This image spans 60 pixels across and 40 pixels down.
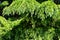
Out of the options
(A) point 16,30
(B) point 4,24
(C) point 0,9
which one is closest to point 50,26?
(A) point 16,30

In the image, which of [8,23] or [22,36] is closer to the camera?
[22,36]

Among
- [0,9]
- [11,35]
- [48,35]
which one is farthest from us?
[0,9]

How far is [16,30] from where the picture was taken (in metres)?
1.76

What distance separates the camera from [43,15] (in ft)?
4.85

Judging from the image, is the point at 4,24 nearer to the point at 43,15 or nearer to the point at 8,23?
the point at 8,23

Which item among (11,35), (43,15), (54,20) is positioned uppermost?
(43,15)

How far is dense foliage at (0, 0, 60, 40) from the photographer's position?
1.48 meters

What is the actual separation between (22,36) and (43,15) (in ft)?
1.08

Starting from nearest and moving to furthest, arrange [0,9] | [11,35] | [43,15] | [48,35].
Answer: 1. [43,15]
2. [48,35]
3. [11,35]
4. [0,9]

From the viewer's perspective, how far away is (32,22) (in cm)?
168

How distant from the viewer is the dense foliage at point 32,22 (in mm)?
1482

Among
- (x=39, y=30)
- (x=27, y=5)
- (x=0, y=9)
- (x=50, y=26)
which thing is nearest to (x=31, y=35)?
(x=39, y=30)

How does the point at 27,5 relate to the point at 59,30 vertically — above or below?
above

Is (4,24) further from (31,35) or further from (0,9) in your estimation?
(0,9)
